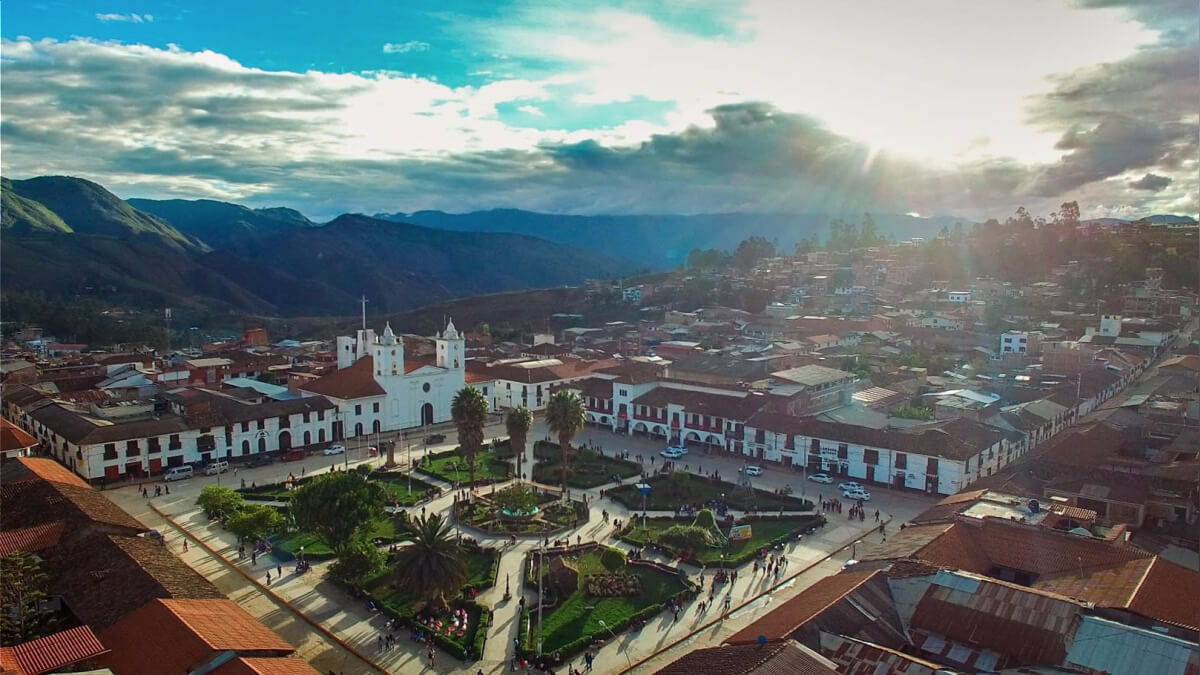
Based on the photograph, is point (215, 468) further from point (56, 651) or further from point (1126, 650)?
point (1126, 650)

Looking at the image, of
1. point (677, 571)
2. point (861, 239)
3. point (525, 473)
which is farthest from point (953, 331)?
point (861, 239)

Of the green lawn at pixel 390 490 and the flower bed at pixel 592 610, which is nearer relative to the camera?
the flower bed at pixel 592 610

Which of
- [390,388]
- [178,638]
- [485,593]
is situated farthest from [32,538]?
[390,388]

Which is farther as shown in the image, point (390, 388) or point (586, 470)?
point (390, 388)

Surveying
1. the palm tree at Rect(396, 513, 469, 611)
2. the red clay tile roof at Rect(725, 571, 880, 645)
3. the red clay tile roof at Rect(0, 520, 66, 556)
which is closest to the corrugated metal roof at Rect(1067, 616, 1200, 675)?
the red clay tile roof at Rect(725, 571, 880, 645)

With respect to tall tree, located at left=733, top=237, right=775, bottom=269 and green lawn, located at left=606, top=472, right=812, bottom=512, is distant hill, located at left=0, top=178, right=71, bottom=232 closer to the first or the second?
tall tree, located at left=733, top=237, right=775, bottom=269

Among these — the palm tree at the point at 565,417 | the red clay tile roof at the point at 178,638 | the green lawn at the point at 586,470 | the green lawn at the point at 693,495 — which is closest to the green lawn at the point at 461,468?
the green lawn at the point at 586,470

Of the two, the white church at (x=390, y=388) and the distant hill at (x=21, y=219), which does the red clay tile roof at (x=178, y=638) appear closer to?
the white church at (x=390, y=388)
